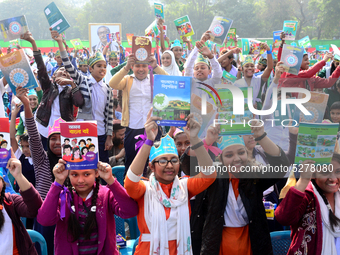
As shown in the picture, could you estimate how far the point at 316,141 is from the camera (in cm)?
228

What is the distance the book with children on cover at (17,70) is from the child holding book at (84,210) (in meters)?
1.05

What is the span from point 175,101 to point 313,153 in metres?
0.95

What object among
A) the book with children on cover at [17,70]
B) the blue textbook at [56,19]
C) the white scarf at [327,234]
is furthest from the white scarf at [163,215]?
the blue textbook at [56,19]

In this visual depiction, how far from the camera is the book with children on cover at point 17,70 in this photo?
10.3 feet

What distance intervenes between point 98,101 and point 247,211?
2.68 meters

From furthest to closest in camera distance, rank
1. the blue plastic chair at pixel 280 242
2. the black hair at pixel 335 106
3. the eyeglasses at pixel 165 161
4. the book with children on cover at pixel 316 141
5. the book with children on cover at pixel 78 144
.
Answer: the black hair at pixel 335 106, the blue plastic chair at pixel 280 242, the eyeglasses at pixel 165 161, the book with children on cover at pixel 78 144, the book with children on cover at pixel 316 141

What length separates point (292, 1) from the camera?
46531 mm

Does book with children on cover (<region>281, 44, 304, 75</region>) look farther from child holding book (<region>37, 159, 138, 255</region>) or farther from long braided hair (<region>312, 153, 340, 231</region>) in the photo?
child holding book (<region>37, 159, 138, 255</region>)

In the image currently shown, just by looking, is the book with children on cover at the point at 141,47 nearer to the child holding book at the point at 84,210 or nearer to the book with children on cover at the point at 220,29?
the book with children on cover at the point at 220,29

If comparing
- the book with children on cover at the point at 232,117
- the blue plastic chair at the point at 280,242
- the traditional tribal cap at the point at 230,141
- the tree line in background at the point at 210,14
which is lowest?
the blue plastic chair at the point at 280,242

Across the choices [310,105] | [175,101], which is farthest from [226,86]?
[310,105]

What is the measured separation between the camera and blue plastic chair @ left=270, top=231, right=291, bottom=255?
9.41ft

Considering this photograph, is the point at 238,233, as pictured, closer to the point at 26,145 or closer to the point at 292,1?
the point at 26,145

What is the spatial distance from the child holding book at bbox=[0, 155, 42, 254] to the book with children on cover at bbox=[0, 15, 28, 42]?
1854 millimetres
